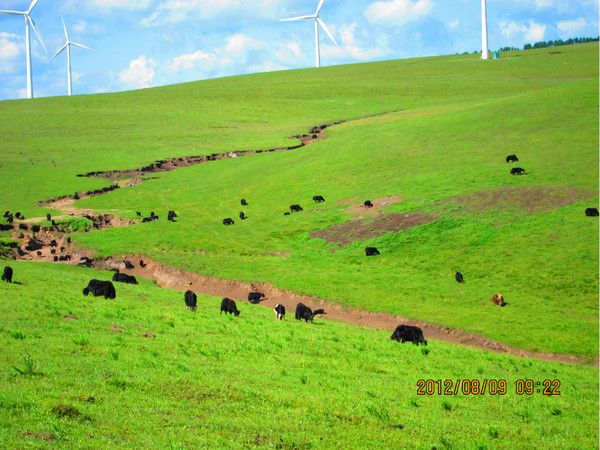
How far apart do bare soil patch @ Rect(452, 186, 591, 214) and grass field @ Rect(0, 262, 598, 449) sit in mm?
22003

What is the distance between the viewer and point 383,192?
54.7 meters

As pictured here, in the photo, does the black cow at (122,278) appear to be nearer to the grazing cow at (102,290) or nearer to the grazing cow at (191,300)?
the grazing cow at (102,290)

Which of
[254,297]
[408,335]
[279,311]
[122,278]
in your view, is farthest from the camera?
[122,278]

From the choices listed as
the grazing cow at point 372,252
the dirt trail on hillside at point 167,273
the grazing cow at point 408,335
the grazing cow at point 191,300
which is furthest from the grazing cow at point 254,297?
the grazing cow at point 408,335

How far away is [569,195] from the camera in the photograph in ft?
152

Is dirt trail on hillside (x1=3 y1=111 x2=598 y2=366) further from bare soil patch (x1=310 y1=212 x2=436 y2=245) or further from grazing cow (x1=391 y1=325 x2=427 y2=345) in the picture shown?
grazing cow (x1=391 y1=325 x2=427 y2=345)

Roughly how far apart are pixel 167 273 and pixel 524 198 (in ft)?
71.0

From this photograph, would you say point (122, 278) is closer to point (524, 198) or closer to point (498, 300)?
point (498, 300)

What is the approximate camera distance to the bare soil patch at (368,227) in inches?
1813

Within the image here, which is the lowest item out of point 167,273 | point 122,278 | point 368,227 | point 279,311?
point 279,311

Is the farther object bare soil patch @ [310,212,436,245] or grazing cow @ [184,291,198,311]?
bare soil patch @ [310,212,436,245]

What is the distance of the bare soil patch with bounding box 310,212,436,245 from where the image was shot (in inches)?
1813
